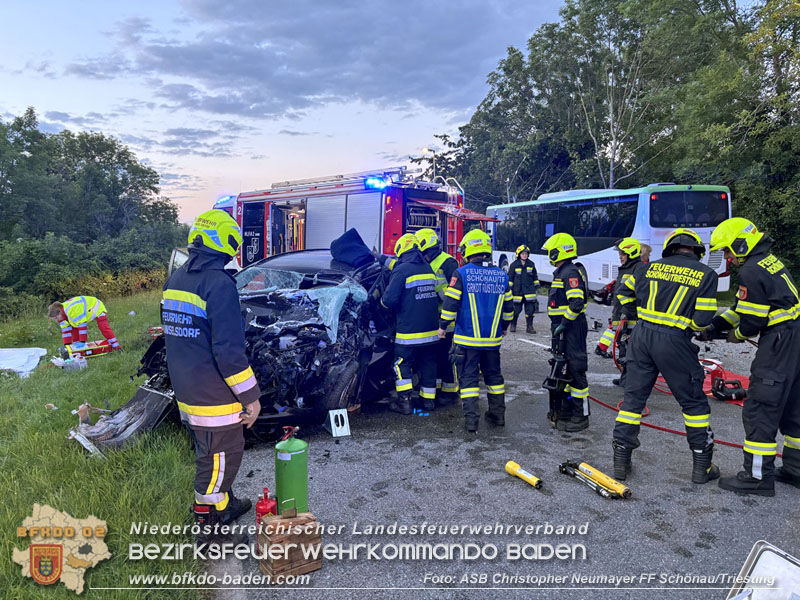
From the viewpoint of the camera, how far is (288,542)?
8.18 feet

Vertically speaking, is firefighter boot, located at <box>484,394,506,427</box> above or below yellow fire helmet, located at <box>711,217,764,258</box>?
below

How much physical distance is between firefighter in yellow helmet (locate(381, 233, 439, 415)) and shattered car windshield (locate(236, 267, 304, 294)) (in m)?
1.08

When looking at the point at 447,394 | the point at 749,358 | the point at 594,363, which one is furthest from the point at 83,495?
the point at 749,358

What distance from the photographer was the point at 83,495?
314 cm

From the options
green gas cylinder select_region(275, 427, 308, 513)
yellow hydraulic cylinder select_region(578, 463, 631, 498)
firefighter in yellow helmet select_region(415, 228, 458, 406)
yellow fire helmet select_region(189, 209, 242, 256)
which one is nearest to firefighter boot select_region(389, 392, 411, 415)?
firefighter in yellow helmet select_region(415, 228, 458, 406)

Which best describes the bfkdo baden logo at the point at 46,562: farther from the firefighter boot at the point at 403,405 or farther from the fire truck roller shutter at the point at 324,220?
the fire truck roller shutter at the point at 324,220

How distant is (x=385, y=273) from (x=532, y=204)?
12.6 m

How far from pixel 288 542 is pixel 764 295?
3441 millimetres

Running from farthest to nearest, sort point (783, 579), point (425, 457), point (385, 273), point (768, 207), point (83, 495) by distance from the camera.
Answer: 1. point (768, 207)
2. point (385, 273)
3. point (425, 457)
4. point (83, 495)
5. point (783, 579)

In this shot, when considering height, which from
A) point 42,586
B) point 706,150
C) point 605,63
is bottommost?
point 42,586

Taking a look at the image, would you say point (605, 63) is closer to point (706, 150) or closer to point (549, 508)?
point (706, 150)

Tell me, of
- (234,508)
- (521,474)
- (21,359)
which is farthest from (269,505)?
(21,359)

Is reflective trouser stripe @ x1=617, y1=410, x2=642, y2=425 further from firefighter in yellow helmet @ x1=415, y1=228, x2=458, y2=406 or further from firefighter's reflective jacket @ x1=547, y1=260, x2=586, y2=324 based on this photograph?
firefighter in yellow helmet @ x1=415, y1=228, x2=458, y2=406

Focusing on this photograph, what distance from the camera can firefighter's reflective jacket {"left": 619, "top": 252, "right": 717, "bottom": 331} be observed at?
3363 millimetres
